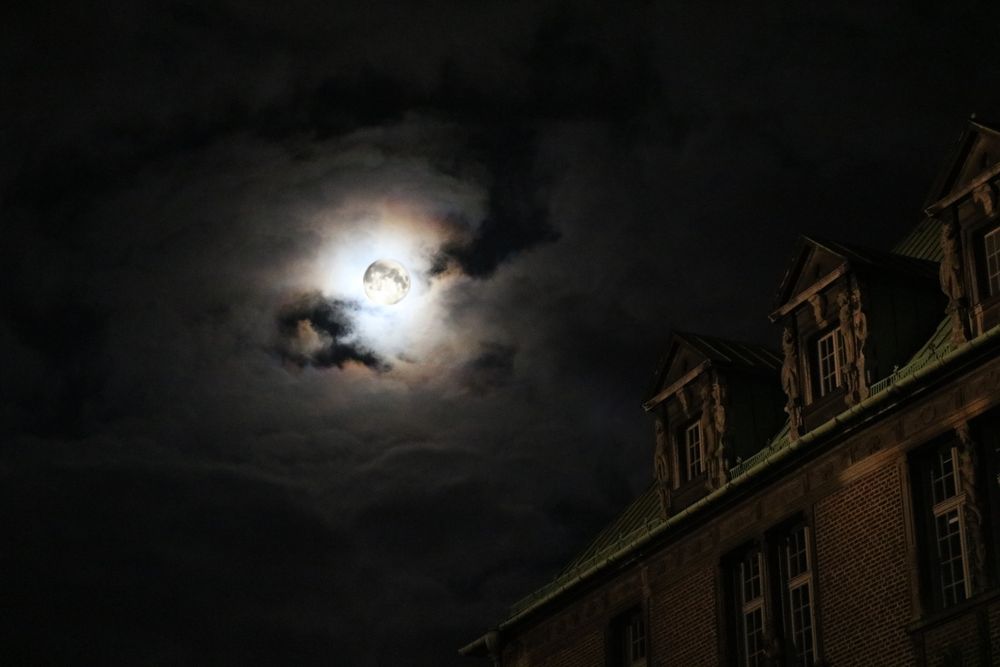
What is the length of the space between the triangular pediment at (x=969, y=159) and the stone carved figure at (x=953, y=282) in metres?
0.65

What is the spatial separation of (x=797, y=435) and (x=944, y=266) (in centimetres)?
435

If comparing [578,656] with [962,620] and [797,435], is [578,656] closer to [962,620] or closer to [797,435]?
[797,435]

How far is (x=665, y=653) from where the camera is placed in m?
36.6

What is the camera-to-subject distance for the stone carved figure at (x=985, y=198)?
99.2 ft

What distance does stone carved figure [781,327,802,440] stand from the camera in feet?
110

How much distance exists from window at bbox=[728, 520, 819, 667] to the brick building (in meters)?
0.04

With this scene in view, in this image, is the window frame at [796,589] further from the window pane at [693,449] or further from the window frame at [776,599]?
the window pane at [693,449]

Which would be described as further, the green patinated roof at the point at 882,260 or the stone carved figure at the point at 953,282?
the green patinated roof at the point at 882,260

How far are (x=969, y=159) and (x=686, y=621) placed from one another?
1113 cm

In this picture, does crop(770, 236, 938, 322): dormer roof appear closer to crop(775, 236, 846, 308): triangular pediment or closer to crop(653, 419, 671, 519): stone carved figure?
crop(775, 236, 846, 308): triangular pediment

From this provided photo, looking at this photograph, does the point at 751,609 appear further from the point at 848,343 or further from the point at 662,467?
the point at 848,343

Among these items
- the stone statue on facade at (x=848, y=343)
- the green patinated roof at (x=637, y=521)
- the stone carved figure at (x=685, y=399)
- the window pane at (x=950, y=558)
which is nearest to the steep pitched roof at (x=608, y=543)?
the green patinated roof at (x=637, y=521)

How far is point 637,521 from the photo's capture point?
40406 millimetres

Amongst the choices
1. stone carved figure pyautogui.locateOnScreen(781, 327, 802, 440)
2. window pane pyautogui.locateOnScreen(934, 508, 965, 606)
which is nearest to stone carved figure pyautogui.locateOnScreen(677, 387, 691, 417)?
stone carved figure pyautogui.locateOnScreen(781, 327, 802, 440)
